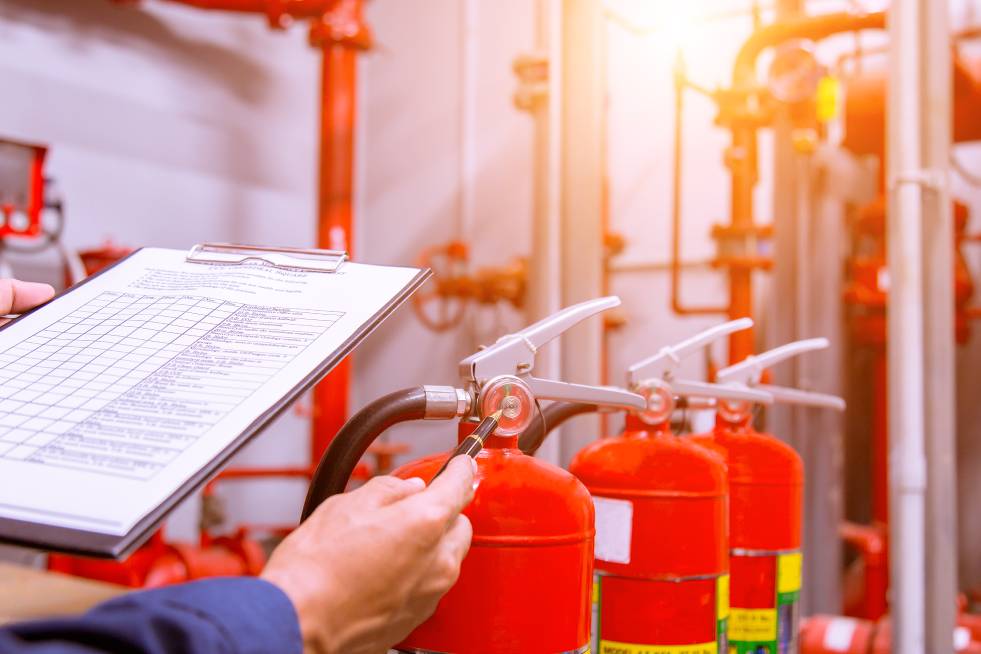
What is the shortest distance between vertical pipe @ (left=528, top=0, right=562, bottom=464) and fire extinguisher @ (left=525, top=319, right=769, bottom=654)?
573 mm

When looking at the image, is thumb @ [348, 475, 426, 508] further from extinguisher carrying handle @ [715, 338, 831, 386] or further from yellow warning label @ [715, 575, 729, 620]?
extinguisher carrying handle @ [715, 338, 831, 386]

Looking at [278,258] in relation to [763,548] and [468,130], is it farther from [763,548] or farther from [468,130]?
[468,130]

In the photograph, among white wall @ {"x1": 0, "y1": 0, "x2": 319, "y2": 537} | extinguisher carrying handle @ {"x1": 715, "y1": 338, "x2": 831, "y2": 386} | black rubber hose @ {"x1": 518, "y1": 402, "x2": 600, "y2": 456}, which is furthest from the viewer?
white wall @ {"x1": 0, "y1": 0, "x2": 319, "y2": 537}

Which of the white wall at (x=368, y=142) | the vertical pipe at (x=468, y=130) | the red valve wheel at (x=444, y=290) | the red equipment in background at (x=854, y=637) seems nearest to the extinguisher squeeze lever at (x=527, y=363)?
the red equipment in background at (x=854, y=637)

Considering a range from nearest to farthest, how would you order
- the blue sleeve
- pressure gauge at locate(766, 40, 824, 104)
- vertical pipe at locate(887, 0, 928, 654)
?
the blue sleeve, vertical pipe at locate(887, 0, 928, 654), pressure gauge at locate(766, 40, 824, 104)

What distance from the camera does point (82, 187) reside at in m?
2.42

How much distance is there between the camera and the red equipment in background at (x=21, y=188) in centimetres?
183

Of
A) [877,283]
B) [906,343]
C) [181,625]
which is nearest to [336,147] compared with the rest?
[877,283]

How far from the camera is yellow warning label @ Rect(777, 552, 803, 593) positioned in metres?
0.90

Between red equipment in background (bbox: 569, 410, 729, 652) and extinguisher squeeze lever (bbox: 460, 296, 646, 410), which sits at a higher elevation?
extinguisher squeeze lever (bbox: 460, 296, 646, 410)

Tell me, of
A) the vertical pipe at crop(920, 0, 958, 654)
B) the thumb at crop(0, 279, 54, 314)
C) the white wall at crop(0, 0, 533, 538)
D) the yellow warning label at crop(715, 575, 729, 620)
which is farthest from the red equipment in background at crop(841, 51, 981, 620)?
the thumb at crop(0, 279, 54, 314)

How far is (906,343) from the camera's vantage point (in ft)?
4.11

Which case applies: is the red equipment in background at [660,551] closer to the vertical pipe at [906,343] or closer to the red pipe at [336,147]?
the vertical pipe at [906,343]

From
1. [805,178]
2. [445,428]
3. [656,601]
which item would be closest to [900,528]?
[656,601]
